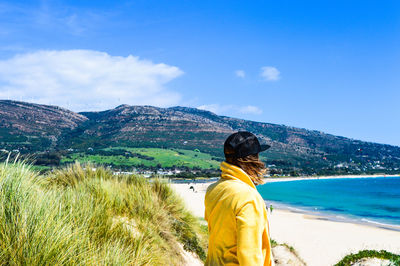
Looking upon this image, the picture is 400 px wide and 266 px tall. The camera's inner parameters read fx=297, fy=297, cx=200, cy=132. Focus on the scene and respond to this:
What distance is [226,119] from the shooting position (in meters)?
188

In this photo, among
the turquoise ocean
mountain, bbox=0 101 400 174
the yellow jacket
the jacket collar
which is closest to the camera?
the yellow jacket

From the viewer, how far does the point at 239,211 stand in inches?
70.6

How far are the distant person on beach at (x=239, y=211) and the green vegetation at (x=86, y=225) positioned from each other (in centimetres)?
129

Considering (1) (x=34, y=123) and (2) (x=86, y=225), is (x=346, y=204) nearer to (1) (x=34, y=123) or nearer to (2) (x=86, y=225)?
(2) (x=86, y=225)

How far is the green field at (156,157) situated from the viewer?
97.2m

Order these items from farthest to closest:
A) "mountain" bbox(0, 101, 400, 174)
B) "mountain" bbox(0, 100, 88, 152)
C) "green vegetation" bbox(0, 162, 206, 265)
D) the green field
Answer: "mountain" bbox(0, 101, 400, 174) → "mountain" bbox(0, 100, 88, 152) → the green field → "green vegetation" bbox(0, 162, 206, 265)

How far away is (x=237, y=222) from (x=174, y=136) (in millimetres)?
146923

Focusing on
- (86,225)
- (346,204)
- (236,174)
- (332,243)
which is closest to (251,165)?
(236,174)

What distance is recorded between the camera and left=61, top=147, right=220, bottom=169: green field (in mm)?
97250

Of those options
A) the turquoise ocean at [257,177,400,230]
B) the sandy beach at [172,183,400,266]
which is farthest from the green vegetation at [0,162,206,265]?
the turquoise ocean at [257,177,400,230]

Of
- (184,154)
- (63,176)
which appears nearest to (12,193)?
(63,176)

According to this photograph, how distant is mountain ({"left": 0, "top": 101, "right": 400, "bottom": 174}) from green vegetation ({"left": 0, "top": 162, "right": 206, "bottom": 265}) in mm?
105262

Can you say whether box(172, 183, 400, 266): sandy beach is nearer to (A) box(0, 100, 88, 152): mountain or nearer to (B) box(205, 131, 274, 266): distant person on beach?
(B) box(205, 131, 274, 266): distant person on beach

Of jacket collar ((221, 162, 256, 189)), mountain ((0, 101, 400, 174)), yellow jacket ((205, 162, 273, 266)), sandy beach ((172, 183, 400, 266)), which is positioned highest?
mountain ((0, 101, 400, 174))
